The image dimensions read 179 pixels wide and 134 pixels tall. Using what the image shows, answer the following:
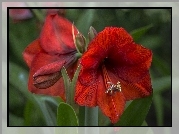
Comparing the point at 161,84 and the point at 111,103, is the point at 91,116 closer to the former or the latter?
the point at 111,103

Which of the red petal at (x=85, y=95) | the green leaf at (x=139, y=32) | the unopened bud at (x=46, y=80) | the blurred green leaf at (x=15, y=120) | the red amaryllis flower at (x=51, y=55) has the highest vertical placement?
the green leaf at (x=139, y=32)

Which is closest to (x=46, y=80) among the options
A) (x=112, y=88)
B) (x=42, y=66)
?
(x=42, y=66)

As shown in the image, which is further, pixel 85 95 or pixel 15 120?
pixel 15 120

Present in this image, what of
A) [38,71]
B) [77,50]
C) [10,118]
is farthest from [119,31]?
[10,118]

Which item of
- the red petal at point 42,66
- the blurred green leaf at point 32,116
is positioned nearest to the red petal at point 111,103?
the red petal at point 42,66

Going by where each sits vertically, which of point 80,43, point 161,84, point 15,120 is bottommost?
point 15,120

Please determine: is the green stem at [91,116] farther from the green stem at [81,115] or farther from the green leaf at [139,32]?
the green leaf at [139,32]

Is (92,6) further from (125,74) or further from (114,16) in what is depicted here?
(125,74)
